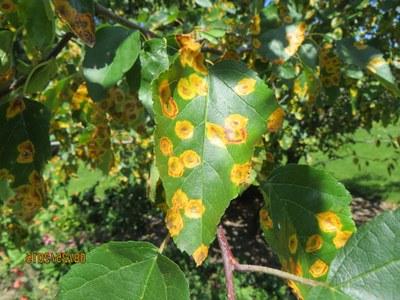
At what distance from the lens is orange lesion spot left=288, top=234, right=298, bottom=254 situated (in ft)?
2.25

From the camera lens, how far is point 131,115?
100 cm

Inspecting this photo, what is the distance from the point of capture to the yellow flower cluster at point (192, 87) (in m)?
0.65

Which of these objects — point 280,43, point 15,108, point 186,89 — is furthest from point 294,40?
point 15,108

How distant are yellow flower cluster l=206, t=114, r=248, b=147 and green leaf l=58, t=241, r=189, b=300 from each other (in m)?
0.18

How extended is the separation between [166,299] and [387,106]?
3.06 metres

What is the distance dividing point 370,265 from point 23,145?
66cm

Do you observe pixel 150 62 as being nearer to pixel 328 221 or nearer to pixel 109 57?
pixel 109 57

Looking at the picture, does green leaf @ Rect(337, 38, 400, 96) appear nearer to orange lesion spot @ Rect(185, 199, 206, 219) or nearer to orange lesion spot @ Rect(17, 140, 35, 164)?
orange lesion spot @ Rect(185, 199, 206, 219)

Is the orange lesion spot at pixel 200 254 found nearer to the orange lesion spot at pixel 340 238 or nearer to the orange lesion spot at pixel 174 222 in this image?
the orange lesion spot at pixel 174 222

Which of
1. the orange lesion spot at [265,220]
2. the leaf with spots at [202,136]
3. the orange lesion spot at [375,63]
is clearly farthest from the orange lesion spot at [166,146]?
the orange lesion spot at [375,63]

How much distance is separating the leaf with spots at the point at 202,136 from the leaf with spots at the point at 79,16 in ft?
0.42

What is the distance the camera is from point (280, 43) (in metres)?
1.09

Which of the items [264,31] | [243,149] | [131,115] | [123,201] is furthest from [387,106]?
[123,201]

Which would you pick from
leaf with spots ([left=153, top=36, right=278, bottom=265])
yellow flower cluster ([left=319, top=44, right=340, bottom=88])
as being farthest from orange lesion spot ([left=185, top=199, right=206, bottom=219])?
yellow flower cluster ([left=319, top=44, right=340, bottom=88])
